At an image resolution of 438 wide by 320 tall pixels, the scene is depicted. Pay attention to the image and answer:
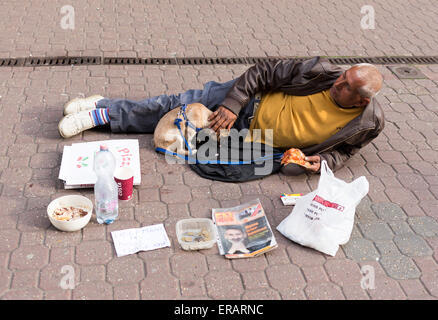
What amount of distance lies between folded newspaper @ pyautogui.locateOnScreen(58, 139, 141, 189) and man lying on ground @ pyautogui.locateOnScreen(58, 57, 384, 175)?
28 centimetres

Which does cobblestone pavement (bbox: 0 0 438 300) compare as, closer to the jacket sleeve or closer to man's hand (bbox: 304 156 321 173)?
man's hand (bbox: 304 156 321 173)

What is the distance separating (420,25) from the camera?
6801 millimetres

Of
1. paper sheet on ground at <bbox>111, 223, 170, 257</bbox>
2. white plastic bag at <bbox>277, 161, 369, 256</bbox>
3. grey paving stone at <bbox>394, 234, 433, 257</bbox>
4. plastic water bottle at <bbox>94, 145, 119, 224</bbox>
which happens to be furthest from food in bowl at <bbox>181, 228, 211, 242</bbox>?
grey paving stone at <bbox>394, 234, 433, 257</bbox>

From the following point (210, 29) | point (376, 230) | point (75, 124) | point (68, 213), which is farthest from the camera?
point (210, 29)

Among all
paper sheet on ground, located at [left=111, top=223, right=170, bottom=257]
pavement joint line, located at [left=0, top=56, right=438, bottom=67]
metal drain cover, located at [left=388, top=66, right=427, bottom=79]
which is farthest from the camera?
metal drain cover, located at [left=388, top=66, right=427, bottom=79]

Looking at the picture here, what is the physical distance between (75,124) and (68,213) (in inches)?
39.1

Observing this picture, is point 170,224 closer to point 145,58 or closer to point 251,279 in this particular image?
point 251,279

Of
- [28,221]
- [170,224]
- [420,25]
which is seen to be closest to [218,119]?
[170,224]

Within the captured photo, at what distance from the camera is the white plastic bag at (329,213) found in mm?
3152

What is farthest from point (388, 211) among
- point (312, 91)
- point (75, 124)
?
point (75, 124)

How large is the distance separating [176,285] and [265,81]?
68.0 inches

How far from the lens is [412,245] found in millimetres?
3365

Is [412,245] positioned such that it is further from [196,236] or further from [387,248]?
[196,236]

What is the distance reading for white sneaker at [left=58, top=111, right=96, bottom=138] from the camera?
3996 millimetres
